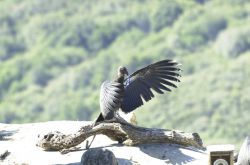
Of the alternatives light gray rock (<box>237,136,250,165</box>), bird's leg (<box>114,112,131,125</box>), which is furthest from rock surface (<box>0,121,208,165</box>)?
light gray rock (<box>237,136,250,165</box>)

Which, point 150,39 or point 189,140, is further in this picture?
point 150,39

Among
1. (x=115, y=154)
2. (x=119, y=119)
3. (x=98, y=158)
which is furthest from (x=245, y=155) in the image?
(x=119, y=119)

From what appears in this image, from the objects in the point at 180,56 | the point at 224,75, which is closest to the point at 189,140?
the point at 224,75

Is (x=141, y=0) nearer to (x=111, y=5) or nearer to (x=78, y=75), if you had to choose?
(x=111, y=5)

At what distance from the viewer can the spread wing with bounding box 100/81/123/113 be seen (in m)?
31.5

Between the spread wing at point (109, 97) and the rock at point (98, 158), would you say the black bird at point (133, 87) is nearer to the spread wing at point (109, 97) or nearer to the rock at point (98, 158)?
the spread wing at point (109, 97)

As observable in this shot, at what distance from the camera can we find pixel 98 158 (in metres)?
28.9

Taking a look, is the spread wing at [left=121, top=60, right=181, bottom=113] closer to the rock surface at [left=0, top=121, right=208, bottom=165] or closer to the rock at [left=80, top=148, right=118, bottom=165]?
the rock surface at [left=0, top=121, right=208, bottom=165]

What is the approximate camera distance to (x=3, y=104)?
147000 millimetres

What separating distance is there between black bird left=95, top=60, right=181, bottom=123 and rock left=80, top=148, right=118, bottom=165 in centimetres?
255

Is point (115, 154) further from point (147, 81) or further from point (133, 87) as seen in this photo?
point (147, 81)

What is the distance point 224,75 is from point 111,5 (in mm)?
42391

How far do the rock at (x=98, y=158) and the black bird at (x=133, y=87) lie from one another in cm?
255

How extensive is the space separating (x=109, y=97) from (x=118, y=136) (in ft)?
4.30
